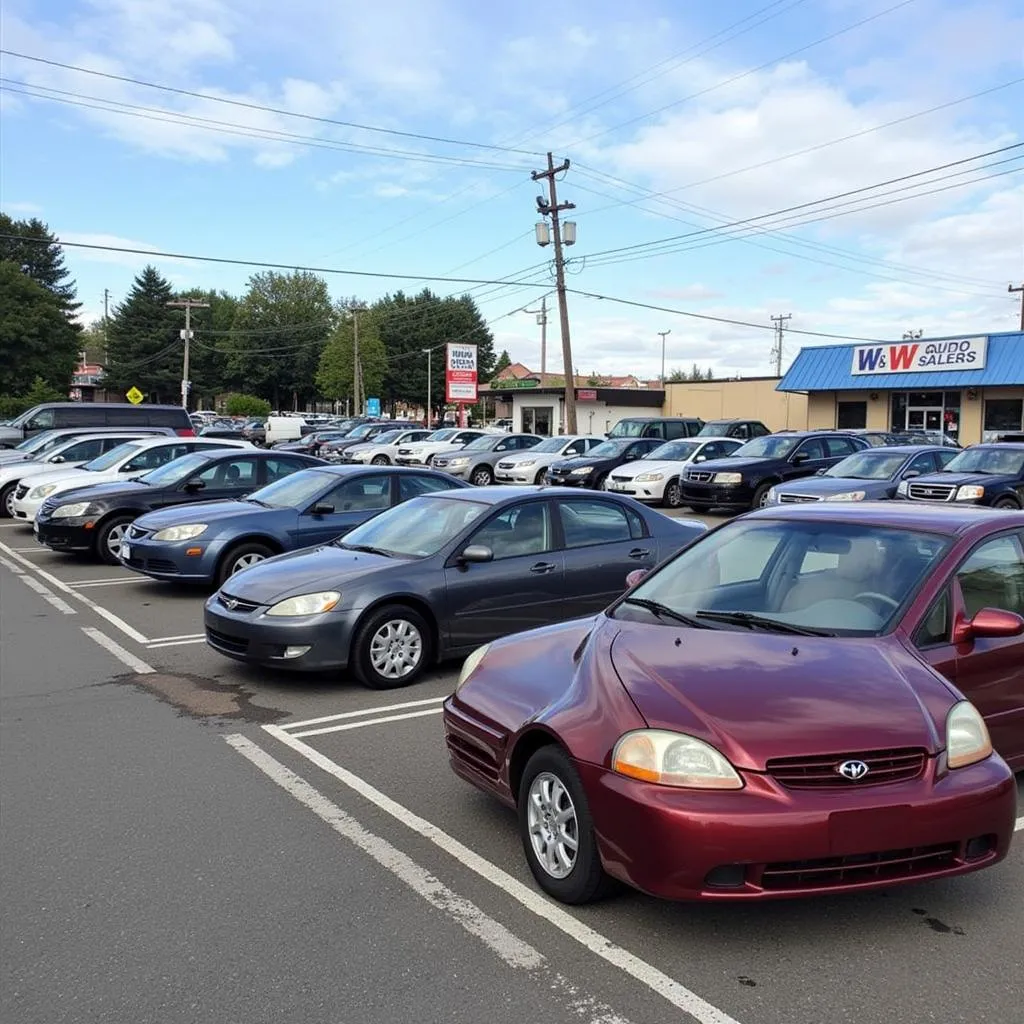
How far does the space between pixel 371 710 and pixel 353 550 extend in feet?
5.36

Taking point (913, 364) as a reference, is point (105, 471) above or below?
below

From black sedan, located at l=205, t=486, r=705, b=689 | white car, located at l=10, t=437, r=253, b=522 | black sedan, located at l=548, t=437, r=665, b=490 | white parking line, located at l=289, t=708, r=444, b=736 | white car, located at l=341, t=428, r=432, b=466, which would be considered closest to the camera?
white parking line, located at l=289, t=708, r=444, b=736

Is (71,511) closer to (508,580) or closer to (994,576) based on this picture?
(508,580)

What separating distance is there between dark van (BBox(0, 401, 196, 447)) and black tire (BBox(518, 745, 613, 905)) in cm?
2066

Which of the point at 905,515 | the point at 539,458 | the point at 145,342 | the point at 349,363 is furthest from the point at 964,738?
the point at 145,342

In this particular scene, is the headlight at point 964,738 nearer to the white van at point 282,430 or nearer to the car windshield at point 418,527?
the car windshield at point 418,527

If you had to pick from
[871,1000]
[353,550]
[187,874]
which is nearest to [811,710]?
[871,1000]

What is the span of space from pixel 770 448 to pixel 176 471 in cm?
1263

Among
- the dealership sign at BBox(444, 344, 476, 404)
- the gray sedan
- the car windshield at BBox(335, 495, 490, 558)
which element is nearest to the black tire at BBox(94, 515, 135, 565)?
the car windshield at BBox(335, 495, 490, 558)

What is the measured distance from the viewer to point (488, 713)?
167 inches

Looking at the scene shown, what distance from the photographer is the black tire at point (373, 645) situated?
6910mm

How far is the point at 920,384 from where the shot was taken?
38.0 meters

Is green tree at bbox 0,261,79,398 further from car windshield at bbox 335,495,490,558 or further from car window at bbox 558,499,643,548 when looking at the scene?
car window at bbox 558,499,643,548

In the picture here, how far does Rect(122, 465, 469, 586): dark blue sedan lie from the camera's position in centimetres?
1032
